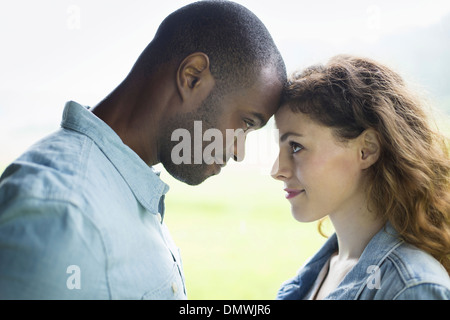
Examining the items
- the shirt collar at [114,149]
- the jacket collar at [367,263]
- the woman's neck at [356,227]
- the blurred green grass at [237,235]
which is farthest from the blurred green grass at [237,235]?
the shirt collar at [114,149]

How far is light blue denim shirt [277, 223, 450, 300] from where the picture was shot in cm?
85

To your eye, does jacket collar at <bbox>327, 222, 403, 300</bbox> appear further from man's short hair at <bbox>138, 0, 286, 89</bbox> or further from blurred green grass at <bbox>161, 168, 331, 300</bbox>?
blurred green grass at <bbox>161, 168, 331, 300</bbox>

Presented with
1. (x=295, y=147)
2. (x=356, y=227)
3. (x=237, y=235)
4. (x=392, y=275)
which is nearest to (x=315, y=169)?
(x=295, y=147)

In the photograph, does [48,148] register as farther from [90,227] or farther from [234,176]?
[234,176]

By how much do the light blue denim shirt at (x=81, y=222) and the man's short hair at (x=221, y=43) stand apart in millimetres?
268

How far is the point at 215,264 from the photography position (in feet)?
11.0

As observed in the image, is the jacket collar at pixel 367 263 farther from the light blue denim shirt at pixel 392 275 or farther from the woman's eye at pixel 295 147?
the woman's eye at pixel 295 147

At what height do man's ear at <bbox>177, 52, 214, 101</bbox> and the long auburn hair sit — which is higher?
man's ear at <bbox>177, 52, 214, 101</bbox>

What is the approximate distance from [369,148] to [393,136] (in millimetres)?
72

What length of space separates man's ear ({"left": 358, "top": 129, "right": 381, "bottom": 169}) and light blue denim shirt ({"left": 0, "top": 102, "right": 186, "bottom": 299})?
1.78ft

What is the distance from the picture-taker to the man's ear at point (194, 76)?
1.00m

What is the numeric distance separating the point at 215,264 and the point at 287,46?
1.92 metres

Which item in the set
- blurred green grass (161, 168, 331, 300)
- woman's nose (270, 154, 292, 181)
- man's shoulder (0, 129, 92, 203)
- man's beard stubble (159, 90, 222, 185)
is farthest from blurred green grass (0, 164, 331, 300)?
man's shoulder (0, 129, 92, 203)
